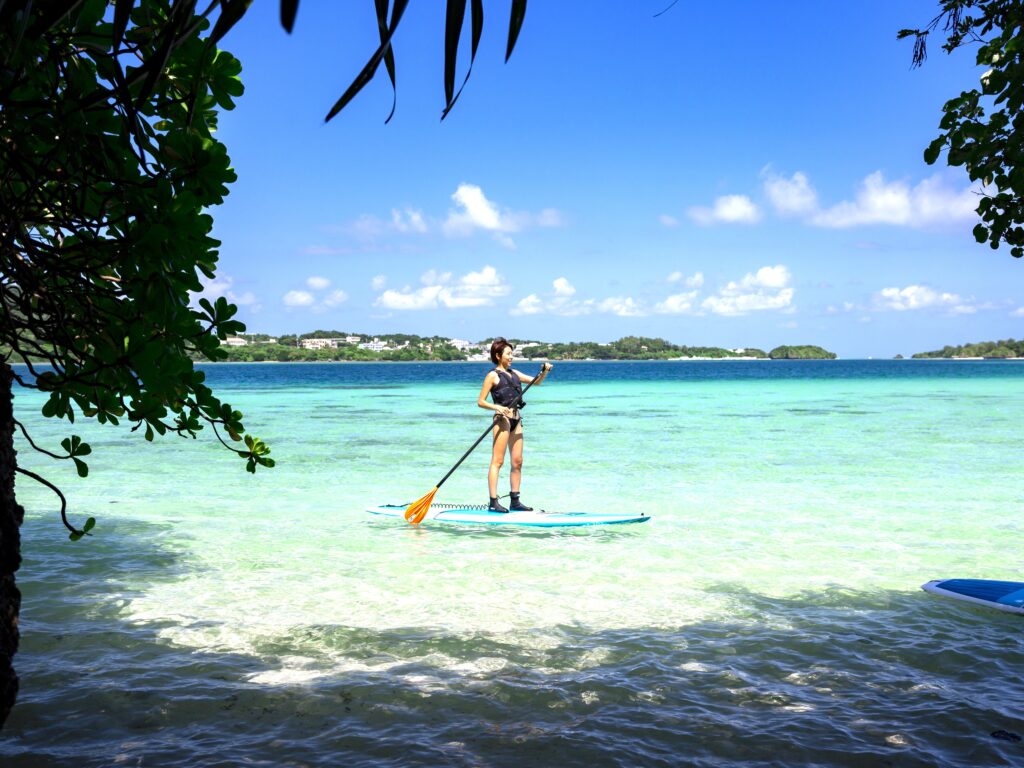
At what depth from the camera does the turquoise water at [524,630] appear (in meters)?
4.04

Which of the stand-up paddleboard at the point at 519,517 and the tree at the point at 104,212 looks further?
the stand-up paddleboard at the point at 519,517

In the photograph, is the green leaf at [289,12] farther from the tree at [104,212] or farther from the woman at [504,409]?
the woman at [504,409]

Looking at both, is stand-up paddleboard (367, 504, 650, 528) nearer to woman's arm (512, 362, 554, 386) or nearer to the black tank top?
the black tank top

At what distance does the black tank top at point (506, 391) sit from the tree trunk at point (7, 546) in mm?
6816

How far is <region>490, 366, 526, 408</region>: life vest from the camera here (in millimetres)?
9836

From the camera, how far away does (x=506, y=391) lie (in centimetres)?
986

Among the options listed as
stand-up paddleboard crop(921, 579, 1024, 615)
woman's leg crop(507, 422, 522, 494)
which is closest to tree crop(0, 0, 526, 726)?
stand-up paddleboard crop(921, 579, 1024, 615)

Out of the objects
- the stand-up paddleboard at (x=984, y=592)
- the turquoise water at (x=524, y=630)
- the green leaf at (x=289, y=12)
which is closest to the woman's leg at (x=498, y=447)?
the turquoise water at (x=524, y=630)

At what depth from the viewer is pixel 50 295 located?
3238 mm

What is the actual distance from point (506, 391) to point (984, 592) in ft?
16.9

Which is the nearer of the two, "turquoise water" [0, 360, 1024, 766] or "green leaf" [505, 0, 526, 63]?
"green leaf" [505, 0, 526, 63]

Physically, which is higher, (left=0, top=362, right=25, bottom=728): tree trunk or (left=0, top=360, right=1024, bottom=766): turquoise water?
(left=0, top=362, right=25, bottom=728): tree trunk

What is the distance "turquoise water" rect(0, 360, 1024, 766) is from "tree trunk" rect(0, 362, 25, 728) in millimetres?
842

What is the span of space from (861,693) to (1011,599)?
87.7 inches
